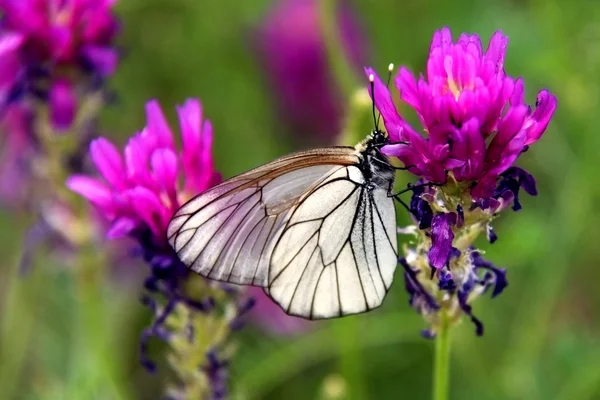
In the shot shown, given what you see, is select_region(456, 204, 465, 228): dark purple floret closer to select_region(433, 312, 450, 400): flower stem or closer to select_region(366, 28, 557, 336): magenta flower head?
select_region(366, 28, 557, 336): magenta flower head

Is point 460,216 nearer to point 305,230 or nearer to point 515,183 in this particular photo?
point 515,183

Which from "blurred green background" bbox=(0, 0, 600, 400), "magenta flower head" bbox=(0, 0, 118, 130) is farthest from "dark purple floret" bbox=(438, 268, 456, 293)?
"magenta flower head" bbox=(0, 0, 118, 130)

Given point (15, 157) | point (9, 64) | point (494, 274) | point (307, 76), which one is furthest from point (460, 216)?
point (307, 76)

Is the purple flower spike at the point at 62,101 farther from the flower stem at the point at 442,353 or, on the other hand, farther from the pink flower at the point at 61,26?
the flower stem at the point at 442,353

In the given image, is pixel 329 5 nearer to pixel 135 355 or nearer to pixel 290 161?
pixel 290 161

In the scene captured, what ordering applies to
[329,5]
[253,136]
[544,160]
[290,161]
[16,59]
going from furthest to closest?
1. [253,136]
2. [544,160]
3. [329,5]
4. [16,59]
5. [290,161]

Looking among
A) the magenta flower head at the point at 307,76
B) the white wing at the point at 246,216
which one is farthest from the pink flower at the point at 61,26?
the magenta flower head at the point at 307,76

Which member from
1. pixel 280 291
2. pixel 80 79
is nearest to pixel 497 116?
pixel 280 291
